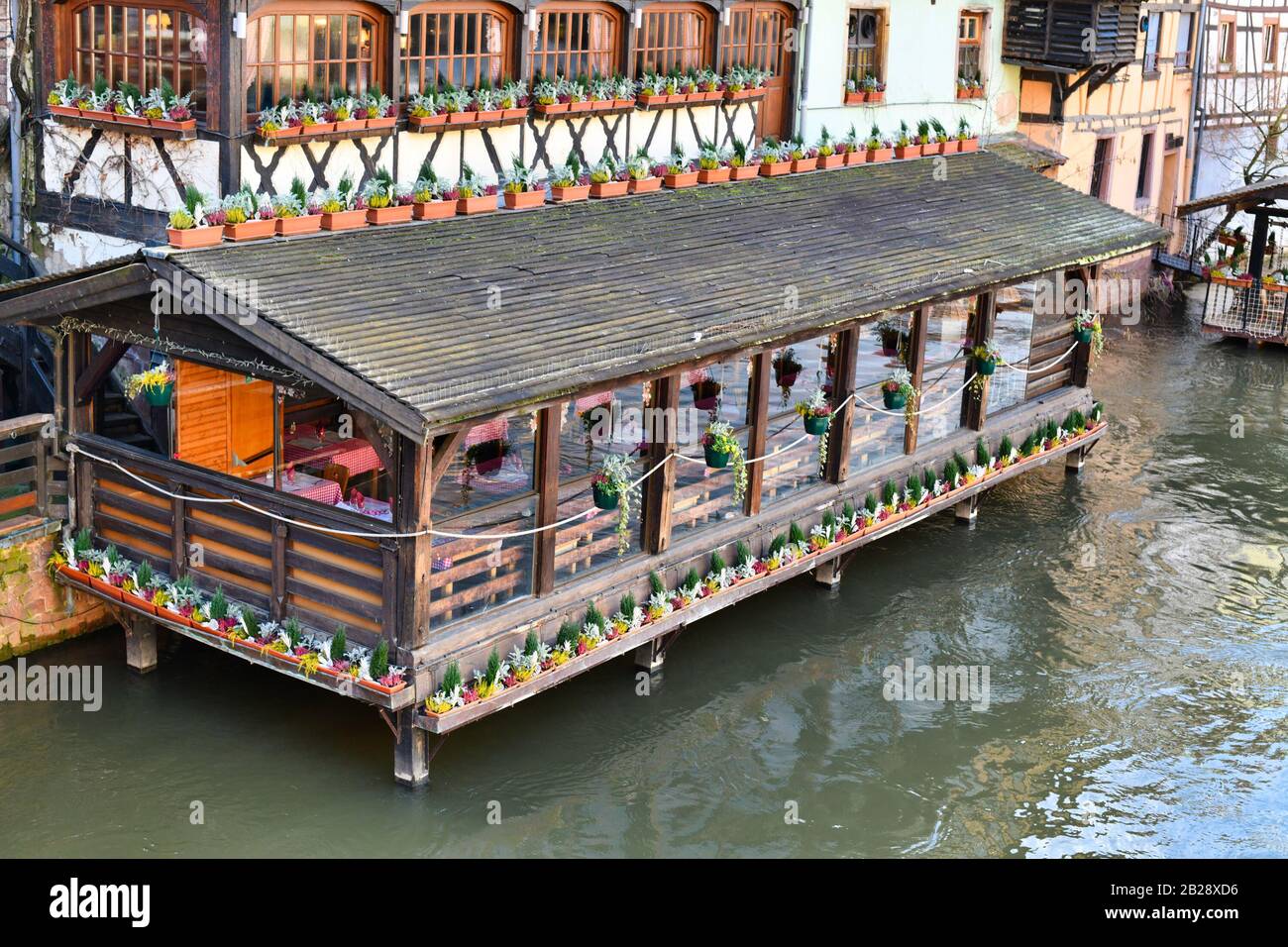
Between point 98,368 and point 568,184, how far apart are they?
4827 millimetres

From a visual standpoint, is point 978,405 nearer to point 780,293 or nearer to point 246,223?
point 780,293

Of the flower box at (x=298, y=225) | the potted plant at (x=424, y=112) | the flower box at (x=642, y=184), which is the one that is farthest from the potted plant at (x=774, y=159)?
the flower box at (x=298, y=225)

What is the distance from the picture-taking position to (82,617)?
605 inches

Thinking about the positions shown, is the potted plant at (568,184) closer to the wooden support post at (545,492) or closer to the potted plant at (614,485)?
the potted plant at (614,485)

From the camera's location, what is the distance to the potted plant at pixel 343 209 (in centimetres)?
1440

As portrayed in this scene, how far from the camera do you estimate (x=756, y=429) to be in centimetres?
1645

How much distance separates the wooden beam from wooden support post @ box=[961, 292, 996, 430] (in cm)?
956

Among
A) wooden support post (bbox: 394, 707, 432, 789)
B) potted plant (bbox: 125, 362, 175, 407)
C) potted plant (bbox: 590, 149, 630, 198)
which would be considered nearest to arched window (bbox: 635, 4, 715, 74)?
potted plant (bbox: 590, 149, 630, 198)

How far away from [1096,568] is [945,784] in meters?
5.67

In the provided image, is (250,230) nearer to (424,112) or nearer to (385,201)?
(385,201)

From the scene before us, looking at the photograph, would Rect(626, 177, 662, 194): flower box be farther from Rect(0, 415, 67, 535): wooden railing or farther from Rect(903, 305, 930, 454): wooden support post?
Rect(0, 415, 67, 535): wooden railing

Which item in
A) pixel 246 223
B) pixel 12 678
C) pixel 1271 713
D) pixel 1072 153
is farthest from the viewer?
pixel 1072 153

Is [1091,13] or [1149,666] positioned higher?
[1091,13]

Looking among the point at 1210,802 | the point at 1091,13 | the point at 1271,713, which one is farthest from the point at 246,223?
the point at 1091,13
